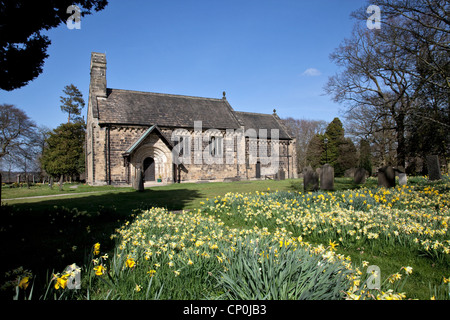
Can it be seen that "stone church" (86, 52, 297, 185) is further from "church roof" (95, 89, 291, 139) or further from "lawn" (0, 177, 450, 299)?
"lawn" (0, 177, 450, 299)

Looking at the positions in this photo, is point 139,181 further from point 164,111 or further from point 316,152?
point 316,152

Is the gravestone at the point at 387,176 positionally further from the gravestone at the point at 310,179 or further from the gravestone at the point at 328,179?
the gravestone at the point at 310,179

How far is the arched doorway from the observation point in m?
24.1

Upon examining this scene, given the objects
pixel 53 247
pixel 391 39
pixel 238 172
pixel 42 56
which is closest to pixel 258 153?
pixel 238 172

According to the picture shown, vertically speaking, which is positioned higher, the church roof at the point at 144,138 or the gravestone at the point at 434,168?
the church roof at the point at 144,138

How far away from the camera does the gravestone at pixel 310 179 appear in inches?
447

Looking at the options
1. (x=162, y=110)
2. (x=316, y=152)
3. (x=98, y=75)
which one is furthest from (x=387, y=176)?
(x=316, y=152)

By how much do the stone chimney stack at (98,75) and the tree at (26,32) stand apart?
17754 millimetres

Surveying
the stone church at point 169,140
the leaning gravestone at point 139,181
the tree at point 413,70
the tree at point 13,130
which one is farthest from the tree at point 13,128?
the tree at point 413,70

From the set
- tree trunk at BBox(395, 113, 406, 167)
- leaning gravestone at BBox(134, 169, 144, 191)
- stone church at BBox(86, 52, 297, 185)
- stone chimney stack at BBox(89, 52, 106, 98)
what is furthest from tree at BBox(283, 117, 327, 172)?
leaning gravestone at BBox(134, 169, 144, 191)

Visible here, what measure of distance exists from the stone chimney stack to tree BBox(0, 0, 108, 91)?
17754 mm

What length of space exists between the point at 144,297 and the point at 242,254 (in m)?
1.10
